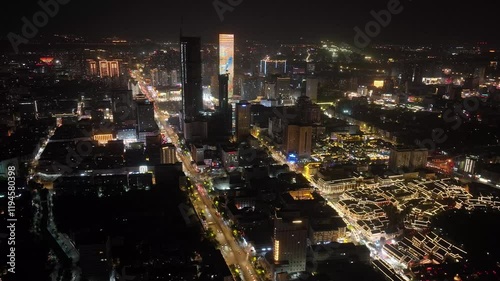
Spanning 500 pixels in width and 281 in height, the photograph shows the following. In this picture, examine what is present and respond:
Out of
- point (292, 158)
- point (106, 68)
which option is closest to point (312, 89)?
point (292, 158)

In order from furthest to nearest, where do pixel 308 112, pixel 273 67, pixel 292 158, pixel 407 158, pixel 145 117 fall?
pixel 273 67 → pixel 308 112 → pixel 145 117 → pixel 292 158 → pixel 407 158

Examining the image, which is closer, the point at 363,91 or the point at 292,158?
the point at 292,158

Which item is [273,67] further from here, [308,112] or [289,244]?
[289,244]

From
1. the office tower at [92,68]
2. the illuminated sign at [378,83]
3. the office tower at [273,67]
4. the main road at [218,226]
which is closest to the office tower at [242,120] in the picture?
the main road at [218,226]

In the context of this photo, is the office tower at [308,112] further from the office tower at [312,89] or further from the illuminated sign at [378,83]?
the illuminated sign at [378,83]

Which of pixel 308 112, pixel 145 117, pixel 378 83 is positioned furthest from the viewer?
pixel 378 83

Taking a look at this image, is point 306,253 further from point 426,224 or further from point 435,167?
point 435,167

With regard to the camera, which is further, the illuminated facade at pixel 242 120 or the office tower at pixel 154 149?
the illuminated facade at pixel 242 120

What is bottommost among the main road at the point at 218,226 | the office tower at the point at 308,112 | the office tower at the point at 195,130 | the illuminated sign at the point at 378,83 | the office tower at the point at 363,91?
the main road at the point at 218,226
